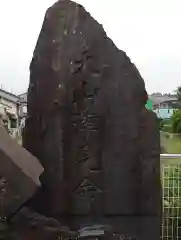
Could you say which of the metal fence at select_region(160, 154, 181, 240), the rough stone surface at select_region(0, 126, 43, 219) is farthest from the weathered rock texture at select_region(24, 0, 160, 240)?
the metal fence at select_region(160, 154, 181, 240)

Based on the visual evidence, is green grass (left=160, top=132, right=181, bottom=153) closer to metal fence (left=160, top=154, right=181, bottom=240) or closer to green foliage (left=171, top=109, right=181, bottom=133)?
metal fence (left=160, top=154, right=181, bottom=240)

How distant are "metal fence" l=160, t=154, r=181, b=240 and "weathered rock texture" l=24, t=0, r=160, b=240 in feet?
5.24

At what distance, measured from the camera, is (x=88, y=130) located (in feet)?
9.50

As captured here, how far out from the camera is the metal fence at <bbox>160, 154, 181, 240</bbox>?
→ 4.54 metres

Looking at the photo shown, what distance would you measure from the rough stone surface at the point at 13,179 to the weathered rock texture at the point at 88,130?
23.9 inches

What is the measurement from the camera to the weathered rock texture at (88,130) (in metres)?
2.88

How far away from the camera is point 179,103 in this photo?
92.0 feet

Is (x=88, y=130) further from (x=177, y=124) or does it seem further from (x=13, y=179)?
Answer: (x=177, y=124)

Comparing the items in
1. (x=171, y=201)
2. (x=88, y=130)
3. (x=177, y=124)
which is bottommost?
(x=171, y=201)

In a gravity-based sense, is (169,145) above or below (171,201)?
above

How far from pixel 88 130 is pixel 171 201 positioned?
1857mm

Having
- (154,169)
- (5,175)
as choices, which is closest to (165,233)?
(154,169)

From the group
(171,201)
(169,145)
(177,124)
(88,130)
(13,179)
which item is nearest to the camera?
(13,179)

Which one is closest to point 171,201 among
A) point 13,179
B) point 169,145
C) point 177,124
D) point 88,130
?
point 88,130
